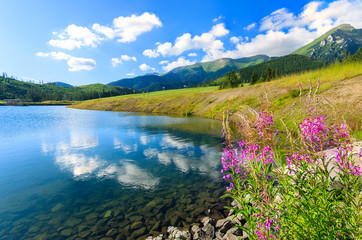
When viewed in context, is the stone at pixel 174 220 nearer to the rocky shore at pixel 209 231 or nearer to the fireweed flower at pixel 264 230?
the rocky shore at pixel 209 231

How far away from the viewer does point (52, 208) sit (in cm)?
1164

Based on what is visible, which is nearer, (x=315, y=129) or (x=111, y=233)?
(x=315, y=129)

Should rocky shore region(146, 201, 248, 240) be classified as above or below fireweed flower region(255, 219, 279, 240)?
below

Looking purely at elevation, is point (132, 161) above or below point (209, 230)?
above

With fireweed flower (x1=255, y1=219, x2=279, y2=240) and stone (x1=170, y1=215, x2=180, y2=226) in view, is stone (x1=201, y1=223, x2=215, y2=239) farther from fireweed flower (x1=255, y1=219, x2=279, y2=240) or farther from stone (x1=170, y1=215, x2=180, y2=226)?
fireweed flower (x1=255, y1=219, x2=279, y2=240)

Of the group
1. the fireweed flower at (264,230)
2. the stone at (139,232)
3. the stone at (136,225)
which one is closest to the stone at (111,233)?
the stone at (136,225)

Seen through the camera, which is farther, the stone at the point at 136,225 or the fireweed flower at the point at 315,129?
the stone at the point at 136,225

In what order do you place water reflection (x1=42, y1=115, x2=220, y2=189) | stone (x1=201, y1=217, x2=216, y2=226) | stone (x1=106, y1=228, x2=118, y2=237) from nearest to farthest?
stone (x1=106, y1=228, x2=118, y2=237), stone (x1=201, y1=217, x2=216, y2=226), water reflection (x1=42, y1=115, x2=220, y2=189)

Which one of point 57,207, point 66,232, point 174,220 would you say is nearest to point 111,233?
point 66,232

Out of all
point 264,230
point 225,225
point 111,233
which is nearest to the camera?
point 264,230

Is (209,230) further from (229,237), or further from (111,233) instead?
(111,233)

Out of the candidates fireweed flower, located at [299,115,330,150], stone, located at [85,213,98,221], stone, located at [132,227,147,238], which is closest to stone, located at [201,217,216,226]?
stone, located at [132,227,147,238]

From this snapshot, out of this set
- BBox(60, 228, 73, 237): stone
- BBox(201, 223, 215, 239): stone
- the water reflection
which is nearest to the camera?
BBox(201, 223, 215, 239): stone

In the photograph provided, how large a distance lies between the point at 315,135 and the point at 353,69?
4409 cm
